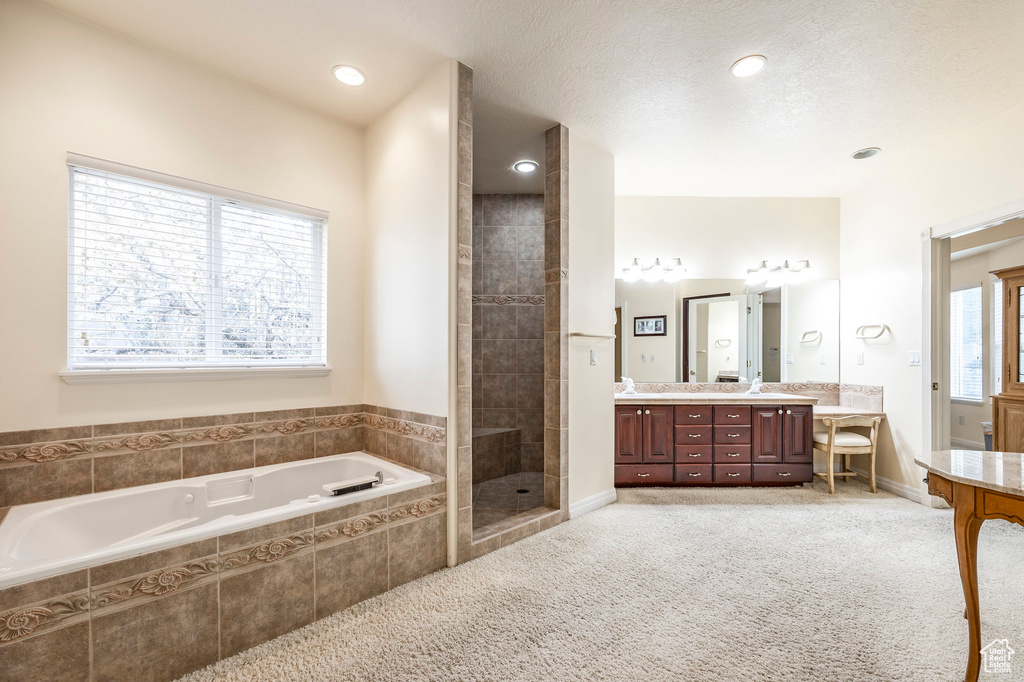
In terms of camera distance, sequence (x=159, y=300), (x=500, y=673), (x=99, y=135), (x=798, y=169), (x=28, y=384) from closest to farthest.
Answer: (x=500, y=673)
(x=28, y=384)
(x=99, y=135)
(x=159, y=300)
(x=798, y=169)

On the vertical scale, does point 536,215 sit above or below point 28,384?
above

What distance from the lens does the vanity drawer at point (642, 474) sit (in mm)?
3797

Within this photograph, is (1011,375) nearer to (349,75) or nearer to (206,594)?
(349,75)

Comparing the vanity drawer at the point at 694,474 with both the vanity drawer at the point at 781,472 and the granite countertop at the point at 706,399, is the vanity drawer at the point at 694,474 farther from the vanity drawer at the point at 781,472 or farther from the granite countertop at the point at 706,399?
the granite countertop at the point at 706,399

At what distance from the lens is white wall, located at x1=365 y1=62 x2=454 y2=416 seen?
2439 mm

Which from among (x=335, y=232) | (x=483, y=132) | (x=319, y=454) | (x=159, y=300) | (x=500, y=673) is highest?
(x=483, y=132)

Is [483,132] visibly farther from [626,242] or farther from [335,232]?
[626,242]

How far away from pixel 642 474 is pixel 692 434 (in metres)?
0.55

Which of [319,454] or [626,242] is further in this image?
[626,242]

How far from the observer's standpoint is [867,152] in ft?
11.3

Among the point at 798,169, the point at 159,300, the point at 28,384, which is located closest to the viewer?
the point at 28,384

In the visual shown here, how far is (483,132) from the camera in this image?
321cm

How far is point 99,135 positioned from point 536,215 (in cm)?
313

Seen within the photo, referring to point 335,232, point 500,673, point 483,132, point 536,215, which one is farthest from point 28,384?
point 536,215
